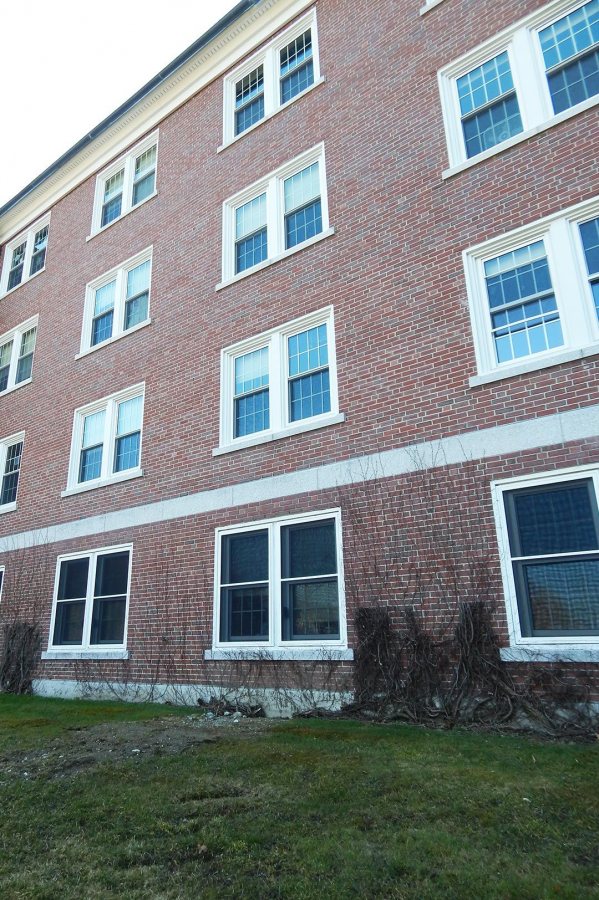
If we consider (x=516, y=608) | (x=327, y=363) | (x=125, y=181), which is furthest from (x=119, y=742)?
(x=125, y=181)

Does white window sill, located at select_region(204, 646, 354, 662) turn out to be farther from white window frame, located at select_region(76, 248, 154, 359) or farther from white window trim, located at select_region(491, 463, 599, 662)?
white window frame, located at select_region(76, 248, 154, 359)

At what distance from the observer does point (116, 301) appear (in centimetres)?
1571

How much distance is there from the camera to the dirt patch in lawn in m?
6.38

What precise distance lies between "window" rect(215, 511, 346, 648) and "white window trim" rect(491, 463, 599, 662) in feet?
8.22

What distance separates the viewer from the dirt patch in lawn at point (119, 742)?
6383mm

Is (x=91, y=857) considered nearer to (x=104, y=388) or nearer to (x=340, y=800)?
(x=340, y=800)

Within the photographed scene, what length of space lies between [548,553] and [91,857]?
19.6 feet

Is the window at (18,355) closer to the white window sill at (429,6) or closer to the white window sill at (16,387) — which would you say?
the white window sill at (16,387)

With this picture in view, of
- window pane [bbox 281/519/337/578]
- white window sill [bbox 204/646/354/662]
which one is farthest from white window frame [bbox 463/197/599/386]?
Answer: white window sill [bbox 204/646/354/662]

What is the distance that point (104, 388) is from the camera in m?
14.9

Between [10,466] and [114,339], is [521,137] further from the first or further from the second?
[10,466]

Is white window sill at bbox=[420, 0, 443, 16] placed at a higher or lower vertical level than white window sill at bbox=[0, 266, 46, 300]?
higher

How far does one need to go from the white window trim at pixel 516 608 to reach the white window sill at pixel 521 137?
5.27 metres

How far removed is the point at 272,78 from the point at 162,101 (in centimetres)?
390
